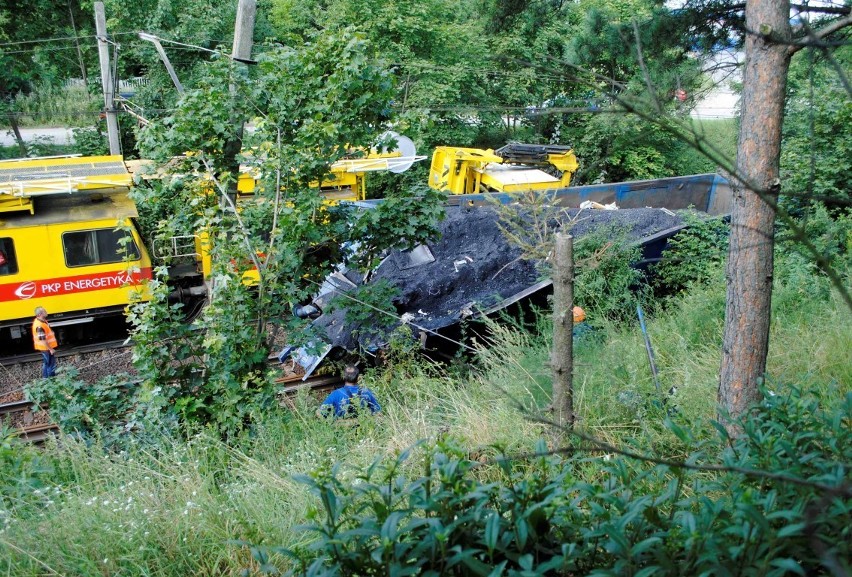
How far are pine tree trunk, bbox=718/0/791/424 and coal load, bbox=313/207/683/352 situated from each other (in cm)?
444

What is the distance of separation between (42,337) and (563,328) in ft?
27.3

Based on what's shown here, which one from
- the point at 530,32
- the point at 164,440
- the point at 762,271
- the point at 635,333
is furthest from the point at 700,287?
the point at 530,32

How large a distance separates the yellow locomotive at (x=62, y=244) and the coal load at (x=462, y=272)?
3681mm

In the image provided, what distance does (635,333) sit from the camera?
781 centimetres

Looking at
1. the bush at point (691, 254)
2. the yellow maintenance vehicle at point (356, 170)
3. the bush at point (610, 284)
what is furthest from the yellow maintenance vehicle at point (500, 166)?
the bush at point (610, 284)

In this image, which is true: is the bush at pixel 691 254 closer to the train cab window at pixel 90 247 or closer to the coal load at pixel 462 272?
the coal load at pixel 462 272

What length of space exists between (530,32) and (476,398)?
14652 mm

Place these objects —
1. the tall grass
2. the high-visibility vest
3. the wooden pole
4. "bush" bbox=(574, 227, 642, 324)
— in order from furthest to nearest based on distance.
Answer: the tall grass, the high-visibility vest, "bush" bbox=(574, 227, 642, 324), the wooden pole

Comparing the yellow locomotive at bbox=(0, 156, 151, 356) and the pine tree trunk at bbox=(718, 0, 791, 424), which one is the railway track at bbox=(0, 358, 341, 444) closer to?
the yellow locomotive at bbox=(0, 156, 151, 356)

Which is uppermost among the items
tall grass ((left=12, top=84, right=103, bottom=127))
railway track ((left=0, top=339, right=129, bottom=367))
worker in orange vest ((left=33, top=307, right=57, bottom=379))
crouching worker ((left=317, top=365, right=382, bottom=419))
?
tall grass ((left=12, top=84, right=103, bottom=127))

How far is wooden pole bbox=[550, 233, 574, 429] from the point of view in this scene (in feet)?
14.6

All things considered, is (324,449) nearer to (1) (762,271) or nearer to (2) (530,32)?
(1) (762,271)

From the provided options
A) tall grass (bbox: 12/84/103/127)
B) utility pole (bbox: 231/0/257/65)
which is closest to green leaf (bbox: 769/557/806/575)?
utility pole (bbox: 231/0/257/65)

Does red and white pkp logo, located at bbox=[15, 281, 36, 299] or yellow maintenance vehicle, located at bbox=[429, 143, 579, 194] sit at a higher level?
yellow maintenance vehicle, located at bbox=[429, 143, 579, 194]
